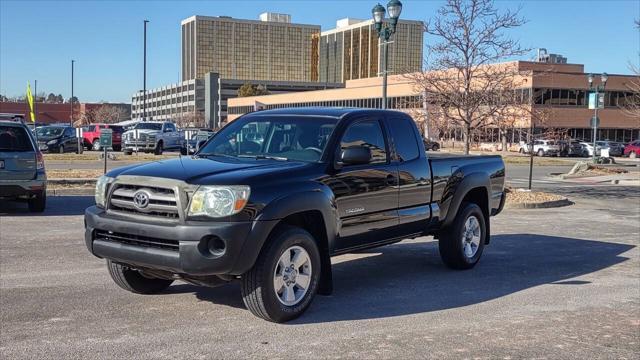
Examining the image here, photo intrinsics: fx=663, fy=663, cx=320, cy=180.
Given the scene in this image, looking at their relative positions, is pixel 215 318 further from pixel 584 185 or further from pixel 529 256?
pixel 584 185

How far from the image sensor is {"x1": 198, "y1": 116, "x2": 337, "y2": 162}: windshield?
21.0 ft

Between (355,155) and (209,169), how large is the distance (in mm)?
1351

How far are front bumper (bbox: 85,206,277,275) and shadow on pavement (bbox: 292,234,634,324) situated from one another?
95cm

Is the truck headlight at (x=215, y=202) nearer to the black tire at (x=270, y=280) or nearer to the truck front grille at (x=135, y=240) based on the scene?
the truck front grille at (x=135, y=240)

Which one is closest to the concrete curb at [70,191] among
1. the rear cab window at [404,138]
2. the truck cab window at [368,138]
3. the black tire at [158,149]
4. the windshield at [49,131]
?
the rear cab window at [404,138]

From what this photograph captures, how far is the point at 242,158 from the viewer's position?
634cm

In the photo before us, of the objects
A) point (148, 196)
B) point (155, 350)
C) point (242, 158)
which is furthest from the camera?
point (242, 158)

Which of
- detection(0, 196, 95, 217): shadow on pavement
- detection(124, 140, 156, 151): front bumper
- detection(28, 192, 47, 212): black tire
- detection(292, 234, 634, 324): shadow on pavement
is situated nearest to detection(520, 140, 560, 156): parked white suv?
detection(124, 140, 156, 151): front bumper

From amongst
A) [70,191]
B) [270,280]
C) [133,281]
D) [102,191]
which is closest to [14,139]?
[70,191]

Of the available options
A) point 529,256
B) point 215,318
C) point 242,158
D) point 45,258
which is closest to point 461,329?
point 215,318

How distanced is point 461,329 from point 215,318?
6.98ft

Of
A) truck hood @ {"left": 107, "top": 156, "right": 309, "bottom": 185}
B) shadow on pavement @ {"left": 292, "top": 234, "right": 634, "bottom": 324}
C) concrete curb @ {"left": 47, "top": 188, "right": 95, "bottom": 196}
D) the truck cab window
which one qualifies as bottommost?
shadow on pavement @ {"left": 292, "top": 234, "right": 634, "bottom": 324}

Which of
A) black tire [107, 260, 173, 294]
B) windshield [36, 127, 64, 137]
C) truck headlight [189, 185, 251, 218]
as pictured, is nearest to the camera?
truck headlight [189, 185, 251, 218]

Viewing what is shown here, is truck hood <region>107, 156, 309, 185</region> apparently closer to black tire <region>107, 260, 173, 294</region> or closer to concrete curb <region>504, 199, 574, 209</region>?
black tire <region>107, 260, 173, 294</region>
